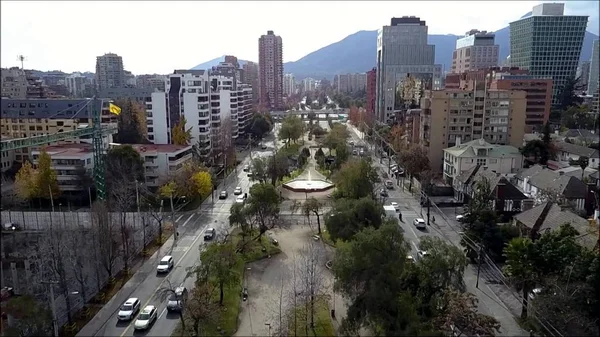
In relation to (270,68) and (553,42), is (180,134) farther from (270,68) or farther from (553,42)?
(270,68)

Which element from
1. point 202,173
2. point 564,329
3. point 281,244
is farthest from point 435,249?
point 202,173

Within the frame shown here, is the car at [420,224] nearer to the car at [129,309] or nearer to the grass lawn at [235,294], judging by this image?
the grass lawn at [235,294]

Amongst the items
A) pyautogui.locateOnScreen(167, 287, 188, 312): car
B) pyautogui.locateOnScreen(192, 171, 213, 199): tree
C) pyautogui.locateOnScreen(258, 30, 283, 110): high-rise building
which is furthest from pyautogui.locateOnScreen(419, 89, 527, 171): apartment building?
pyautogui.locateOnScreen(258, 30, 283, 110): high-rise building

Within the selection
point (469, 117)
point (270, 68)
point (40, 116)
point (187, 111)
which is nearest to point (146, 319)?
point (187, 111)

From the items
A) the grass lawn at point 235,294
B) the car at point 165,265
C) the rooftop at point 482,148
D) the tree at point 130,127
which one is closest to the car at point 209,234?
the grass lawn at point 235,294

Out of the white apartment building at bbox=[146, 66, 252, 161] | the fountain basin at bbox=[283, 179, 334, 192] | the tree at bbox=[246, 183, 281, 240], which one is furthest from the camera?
the white apartment building at bbox=[146, 66, 252, 161]

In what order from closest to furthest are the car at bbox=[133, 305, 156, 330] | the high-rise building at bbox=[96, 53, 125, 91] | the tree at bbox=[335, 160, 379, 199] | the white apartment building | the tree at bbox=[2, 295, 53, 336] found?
1. the tree at bbox=[2, 295, 53, 336]
2. the car at bbox=[133, 305, 156, 330]
3. the tree at bbox=[335, 160, 379, 199]
4. the white apartment building
5. the high-rise building at bbox=[96, 53, 125, 91]

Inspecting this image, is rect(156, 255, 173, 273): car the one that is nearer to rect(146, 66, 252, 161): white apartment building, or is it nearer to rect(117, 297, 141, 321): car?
rect(117, 297, 141, 321): car
